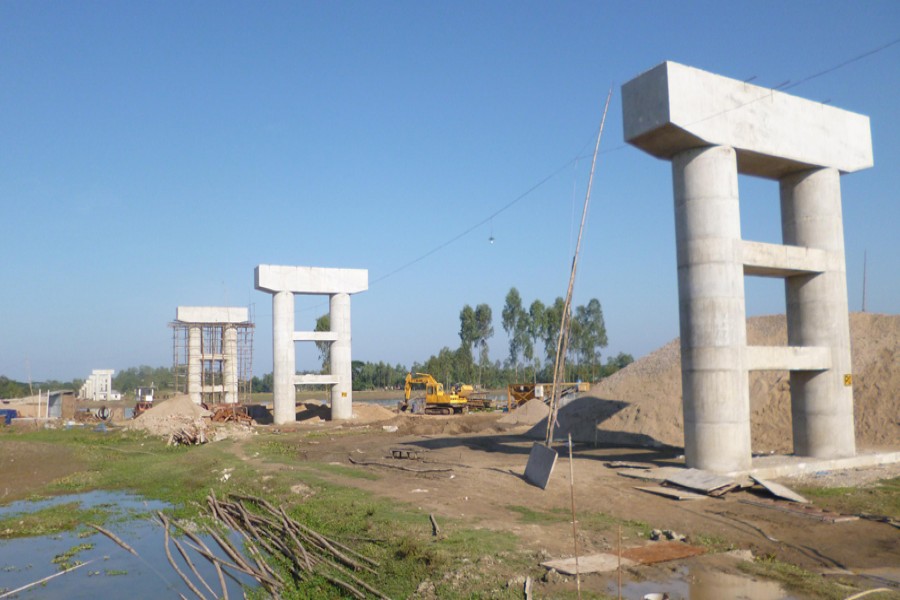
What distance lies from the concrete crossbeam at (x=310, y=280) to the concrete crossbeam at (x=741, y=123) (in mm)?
31012

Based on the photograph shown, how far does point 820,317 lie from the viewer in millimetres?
19750

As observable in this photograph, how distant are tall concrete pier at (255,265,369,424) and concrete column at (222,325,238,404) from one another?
41.2 feet

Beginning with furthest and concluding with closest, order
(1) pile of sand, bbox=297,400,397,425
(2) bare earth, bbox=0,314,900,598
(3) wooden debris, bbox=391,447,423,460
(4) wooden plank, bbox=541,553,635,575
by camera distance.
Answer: (1) pile of sand, bbox=297,400,397,425
(3) wooden debris, bbox=391,447,423,460
(2) bare earth, bbox=0,314,900,598
(4) wooden plank, bbox=541,553,635,575

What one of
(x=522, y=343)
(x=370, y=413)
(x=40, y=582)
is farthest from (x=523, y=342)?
(x=40, y=582)

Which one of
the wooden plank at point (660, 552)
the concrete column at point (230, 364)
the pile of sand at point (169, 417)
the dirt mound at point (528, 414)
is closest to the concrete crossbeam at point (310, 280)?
the pile of sand at point (169, 417)

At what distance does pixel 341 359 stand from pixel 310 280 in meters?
5.78

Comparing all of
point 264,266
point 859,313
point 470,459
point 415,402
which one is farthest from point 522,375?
point 470,459

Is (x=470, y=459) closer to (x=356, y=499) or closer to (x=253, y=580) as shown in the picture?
(x=356, y=499)

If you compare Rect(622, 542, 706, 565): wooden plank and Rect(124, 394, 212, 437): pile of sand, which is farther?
Rect(124, 394, 212, 437): pile of sand

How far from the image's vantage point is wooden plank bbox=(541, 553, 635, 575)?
9.41m

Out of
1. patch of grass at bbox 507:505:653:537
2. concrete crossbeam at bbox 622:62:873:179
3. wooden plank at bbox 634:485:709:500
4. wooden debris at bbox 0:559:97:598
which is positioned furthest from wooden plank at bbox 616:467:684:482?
wooden debris at bbox 0:559:97:598

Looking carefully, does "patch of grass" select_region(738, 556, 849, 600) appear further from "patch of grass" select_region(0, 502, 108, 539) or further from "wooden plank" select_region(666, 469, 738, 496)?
"patch of grass" select_region(0, 502, 108, 539)

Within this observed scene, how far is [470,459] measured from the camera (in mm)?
22750

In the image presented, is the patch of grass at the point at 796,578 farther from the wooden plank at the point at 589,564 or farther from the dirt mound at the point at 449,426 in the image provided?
the dirt mound at the point at 449,426
